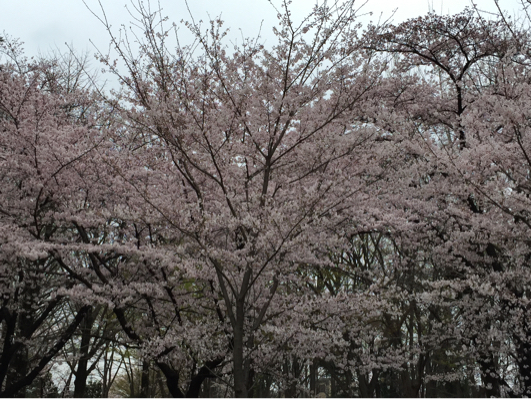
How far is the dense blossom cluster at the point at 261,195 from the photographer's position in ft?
21.3

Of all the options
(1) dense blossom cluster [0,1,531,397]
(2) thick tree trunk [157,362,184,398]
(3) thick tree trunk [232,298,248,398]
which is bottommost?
(2) thick tree trunk [157,362,184,398]

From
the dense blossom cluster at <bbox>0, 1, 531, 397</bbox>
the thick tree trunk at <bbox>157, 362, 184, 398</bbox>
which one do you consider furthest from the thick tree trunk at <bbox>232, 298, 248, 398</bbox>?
the thick tree trunk at <bbox>157, 362, 184, 398</bbox>

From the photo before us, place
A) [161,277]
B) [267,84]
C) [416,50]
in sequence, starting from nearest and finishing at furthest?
[267,84], [161,277], [416,50]

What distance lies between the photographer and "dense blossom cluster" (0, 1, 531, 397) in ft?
21.3

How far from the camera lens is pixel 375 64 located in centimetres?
725

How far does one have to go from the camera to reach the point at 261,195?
6.25m

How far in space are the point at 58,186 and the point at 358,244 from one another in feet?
32.5

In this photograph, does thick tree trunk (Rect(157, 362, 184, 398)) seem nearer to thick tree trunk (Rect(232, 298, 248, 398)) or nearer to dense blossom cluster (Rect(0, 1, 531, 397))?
dense blossom cluster (Rect(0, 1, 531, 397))

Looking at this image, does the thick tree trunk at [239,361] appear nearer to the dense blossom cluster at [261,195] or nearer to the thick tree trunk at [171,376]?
the dense blossom cluster at [261,195]

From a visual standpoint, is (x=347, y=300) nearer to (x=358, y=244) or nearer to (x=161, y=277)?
(x=161, y=277)

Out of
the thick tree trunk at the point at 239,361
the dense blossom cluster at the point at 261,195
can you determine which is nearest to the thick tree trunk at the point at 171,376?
the dense blossom cluster at the point at 261,195

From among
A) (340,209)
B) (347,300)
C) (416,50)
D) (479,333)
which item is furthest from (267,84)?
(479,333)

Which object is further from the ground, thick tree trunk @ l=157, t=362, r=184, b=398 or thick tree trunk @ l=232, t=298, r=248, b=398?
thick tree trunk @ l=232, t=298, r=248, b=398

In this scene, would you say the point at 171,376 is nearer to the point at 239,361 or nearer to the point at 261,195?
the point at 239,361
